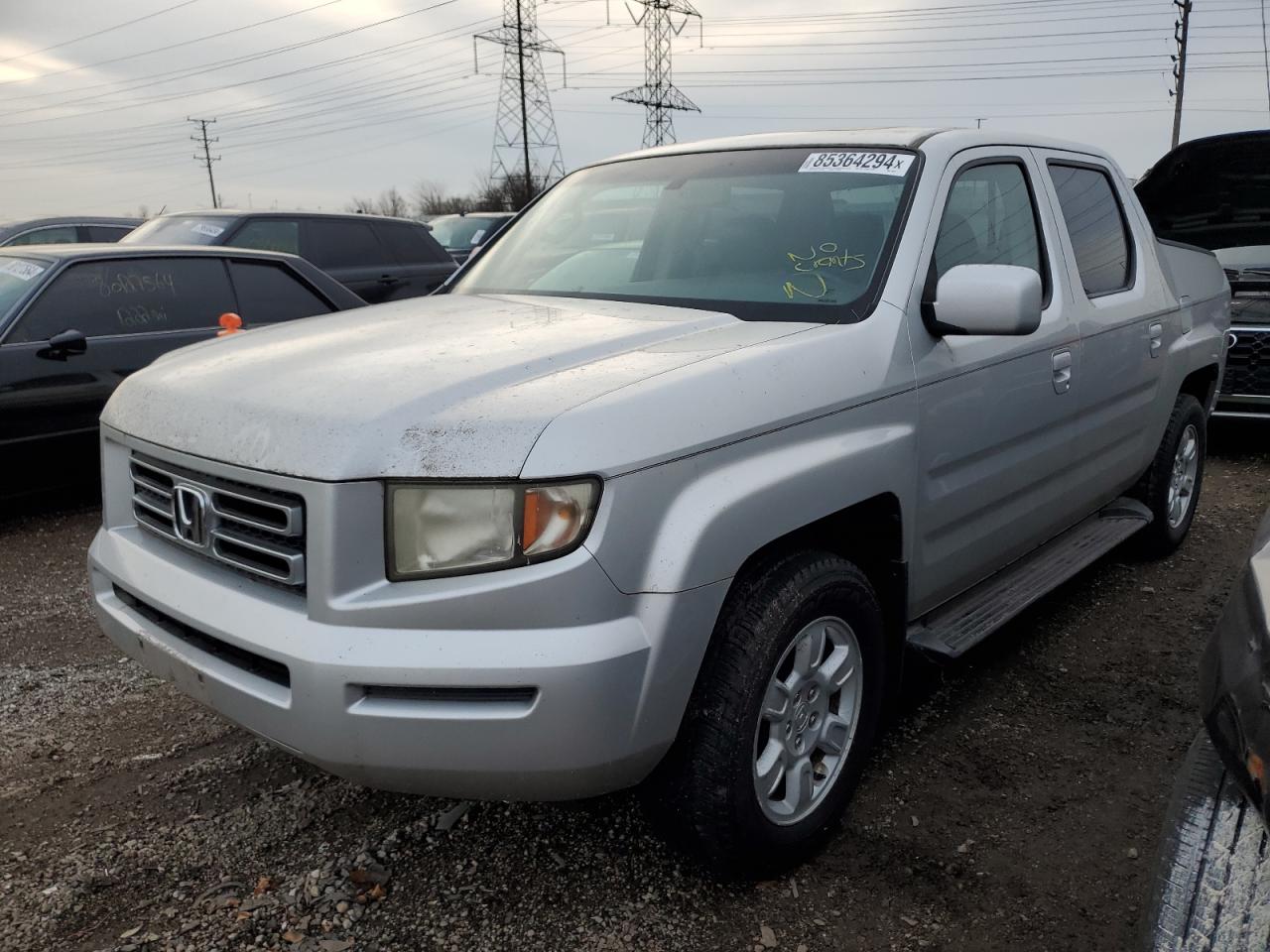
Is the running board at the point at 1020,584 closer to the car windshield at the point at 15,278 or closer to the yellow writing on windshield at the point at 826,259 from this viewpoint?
the yellow writing on windshield at the point at 826,259

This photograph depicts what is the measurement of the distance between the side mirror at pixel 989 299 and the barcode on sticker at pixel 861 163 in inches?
19.9

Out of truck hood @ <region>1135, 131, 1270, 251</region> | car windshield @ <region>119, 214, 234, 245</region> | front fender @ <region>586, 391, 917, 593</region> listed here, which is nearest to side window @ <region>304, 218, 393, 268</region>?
car windshield @ <region>119, 214, 234, 245</region>

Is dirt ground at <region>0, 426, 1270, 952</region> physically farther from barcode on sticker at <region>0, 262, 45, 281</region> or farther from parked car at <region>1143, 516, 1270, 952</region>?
barcode on sticker at <region>0, 262, 45, 281</region>

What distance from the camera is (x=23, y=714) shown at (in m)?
3.28

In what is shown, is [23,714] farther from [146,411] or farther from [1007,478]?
[1007,478]

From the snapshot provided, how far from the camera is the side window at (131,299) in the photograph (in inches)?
213

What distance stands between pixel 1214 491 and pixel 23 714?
6.20 metres

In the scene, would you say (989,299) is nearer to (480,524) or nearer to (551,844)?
(480,524)

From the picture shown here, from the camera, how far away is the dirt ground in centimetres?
228

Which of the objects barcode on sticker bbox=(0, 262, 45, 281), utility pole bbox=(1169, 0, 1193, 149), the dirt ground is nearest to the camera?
the dirt ground

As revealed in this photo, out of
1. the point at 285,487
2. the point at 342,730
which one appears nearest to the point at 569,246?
the point at 285,487

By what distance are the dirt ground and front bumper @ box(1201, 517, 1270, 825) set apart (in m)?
0.98

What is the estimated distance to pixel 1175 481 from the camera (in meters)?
4.74

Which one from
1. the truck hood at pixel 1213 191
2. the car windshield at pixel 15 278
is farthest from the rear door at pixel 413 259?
the truck hood at pixel 1213 191
